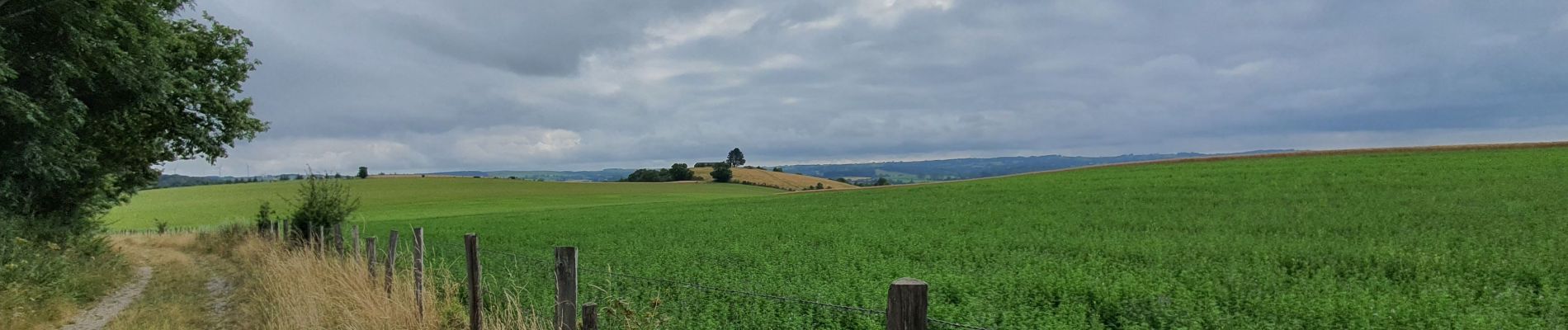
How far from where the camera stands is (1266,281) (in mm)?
10102

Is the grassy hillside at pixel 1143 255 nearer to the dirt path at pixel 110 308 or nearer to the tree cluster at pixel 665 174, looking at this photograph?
the dirt path at pixel 110 308

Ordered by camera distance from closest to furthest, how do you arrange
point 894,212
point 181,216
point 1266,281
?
point 1266,281 → point 894,212 → point 181,216

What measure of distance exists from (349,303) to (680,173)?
92.8 metres

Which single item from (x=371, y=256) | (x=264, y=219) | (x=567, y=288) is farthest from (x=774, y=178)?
(x=567, y=288)

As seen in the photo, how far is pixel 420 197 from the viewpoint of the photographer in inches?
2638

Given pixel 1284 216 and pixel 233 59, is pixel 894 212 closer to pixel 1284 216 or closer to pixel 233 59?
pixel 1284 216

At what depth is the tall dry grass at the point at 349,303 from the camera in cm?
695

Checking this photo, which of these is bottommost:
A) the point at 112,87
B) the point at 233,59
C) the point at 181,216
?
the point at 181,216

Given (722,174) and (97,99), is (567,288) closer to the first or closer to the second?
(97,99)

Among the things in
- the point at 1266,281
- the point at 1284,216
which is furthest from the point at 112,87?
the point at 1284,216

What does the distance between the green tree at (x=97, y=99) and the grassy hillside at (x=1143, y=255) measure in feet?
22.3

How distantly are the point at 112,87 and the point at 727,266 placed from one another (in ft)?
43.6

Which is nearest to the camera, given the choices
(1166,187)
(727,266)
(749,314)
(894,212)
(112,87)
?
(749,314)

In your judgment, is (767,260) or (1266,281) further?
(767,260)
